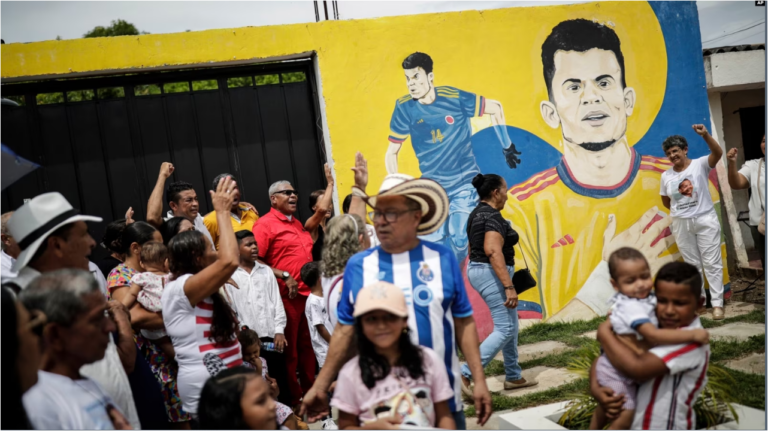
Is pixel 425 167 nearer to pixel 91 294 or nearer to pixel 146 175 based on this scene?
pixel 146 175

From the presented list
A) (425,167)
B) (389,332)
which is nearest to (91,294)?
(389,332)

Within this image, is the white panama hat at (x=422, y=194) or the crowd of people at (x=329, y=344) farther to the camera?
the white panama hat at (x=422, y=194)

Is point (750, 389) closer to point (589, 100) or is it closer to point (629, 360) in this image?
point (629, 360)

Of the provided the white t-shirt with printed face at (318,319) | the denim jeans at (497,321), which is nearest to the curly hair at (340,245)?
the white t-shirt with printed face at (318,319)

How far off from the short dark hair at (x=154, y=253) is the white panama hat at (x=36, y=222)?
0.95m

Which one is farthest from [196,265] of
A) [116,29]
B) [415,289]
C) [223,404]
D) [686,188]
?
[116,29]

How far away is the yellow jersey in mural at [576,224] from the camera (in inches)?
294

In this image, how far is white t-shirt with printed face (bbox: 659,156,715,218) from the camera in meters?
7.20

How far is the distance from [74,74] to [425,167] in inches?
146

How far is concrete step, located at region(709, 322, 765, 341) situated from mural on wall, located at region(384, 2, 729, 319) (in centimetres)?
121

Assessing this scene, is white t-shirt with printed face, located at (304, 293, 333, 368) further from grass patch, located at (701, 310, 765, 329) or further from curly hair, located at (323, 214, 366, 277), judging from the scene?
grass patch, located at (701, 310, 765, 329)

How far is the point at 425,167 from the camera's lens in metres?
7.24

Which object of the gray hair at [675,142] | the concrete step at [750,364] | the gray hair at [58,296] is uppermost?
the gray hair at [675,142]

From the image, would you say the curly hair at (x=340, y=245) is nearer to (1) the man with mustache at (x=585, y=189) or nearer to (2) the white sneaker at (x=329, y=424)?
(2) the white sneaker at (x=329, y=424)
